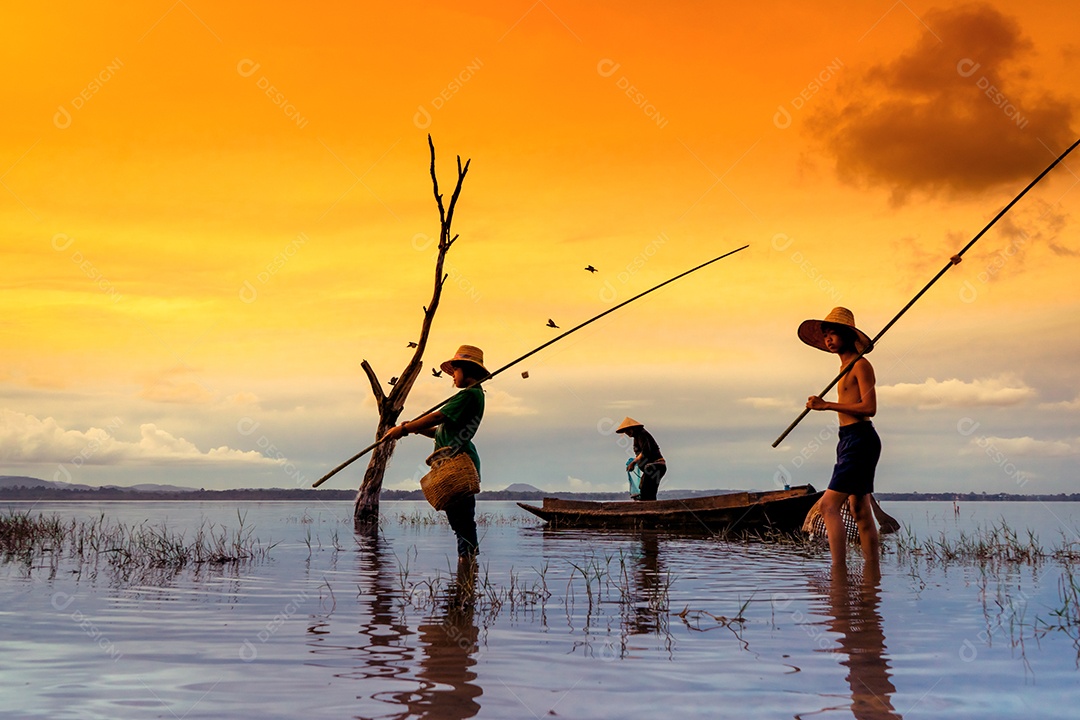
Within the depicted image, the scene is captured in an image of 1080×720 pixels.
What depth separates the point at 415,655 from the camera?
15.6 feet

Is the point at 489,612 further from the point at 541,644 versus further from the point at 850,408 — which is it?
the point at 850,408

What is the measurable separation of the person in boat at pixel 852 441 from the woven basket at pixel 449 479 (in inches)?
120

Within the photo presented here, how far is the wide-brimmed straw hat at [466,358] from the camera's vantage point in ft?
28.8

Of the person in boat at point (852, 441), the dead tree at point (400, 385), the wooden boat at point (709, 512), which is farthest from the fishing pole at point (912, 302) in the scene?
the dead tree at point (400, 385)

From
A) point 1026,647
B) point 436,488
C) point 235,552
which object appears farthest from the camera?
point 235,552

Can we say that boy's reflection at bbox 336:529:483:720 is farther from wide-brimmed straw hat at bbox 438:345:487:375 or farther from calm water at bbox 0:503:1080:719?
wide-brimmed straw hat at bbox 438:345:487:375

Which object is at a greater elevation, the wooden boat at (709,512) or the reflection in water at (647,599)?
the wooden boat at (709,512)

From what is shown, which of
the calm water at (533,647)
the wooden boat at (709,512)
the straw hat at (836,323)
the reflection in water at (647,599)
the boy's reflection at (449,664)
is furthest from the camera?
the wooden boat at (709,512)

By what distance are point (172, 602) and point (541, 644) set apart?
3253mm

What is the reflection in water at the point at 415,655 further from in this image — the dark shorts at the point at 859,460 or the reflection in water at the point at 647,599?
the dark shorts at the point at 859,460

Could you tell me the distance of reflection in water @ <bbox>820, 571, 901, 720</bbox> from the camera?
3885 millimetres

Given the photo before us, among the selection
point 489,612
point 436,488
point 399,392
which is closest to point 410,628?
point 489,612

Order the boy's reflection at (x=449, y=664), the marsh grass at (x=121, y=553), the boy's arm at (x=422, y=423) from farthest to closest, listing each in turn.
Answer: the marsh grass at (x=121, y=553) → the boy's arm at (x=422, y=423) → the boy's reflection at (x=449, y=664)

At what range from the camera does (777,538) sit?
14.1 m
